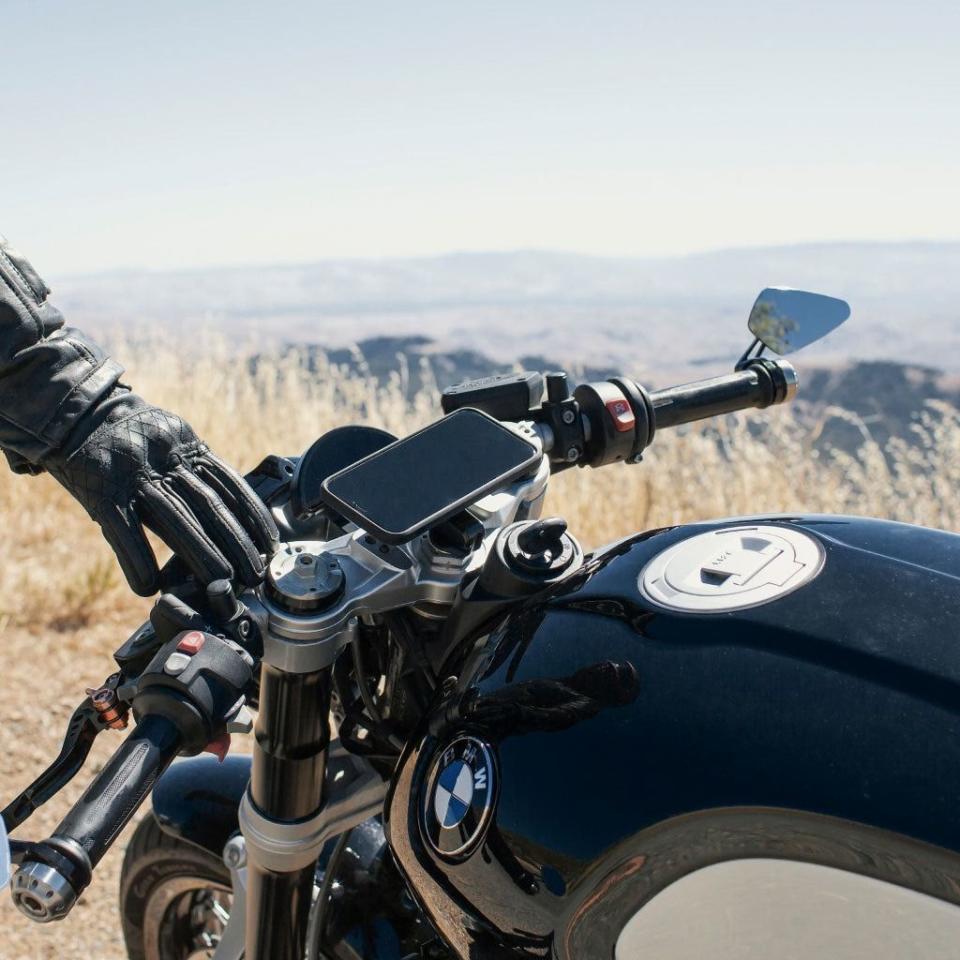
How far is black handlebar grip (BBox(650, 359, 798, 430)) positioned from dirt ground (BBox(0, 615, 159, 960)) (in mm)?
2314

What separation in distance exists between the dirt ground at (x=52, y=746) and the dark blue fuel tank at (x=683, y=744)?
2239 millimetres

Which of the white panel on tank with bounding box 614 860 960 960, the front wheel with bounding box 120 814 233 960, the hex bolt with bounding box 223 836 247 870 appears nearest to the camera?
the white panel on tank with bounding box 614 860 960 960

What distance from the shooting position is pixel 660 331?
29.4 m

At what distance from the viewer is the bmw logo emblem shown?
1.07 m

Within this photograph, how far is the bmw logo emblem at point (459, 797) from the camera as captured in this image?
107 centimetres

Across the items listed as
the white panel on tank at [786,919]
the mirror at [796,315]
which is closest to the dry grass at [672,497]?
the mirror at [796,315]

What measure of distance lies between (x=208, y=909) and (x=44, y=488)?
4.11 metres

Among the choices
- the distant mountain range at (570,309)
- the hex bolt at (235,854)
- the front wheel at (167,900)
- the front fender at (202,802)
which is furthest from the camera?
the distant mountain range at (570,309)

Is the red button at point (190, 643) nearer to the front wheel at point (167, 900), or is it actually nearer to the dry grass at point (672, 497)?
the front wheel at point (167, 900)

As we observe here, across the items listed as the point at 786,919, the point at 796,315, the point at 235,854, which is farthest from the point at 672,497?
the point at 786,919

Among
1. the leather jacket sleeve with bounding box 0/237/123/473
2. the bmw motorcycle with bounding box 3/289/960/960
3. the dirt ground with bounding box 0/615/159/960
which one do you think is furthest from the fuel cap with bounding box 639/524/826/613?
the dirt ground with bounding box 0/615/159/960

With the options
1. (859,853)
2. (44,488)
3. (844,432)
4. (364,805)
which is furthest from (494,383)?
(844,432)

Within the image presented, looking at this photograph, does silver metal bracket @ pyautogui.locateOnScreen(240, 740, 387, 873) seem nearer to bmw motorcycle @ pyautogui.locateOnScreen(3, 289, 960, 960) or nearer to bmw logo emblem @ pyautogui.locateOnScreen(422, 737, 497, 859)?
bmw motorcycle @ pyautogui.locateOnScreen(3, 289, 960, 960)

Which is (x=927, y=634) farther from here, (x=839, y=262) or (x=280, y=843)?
(x=839, y=262)
